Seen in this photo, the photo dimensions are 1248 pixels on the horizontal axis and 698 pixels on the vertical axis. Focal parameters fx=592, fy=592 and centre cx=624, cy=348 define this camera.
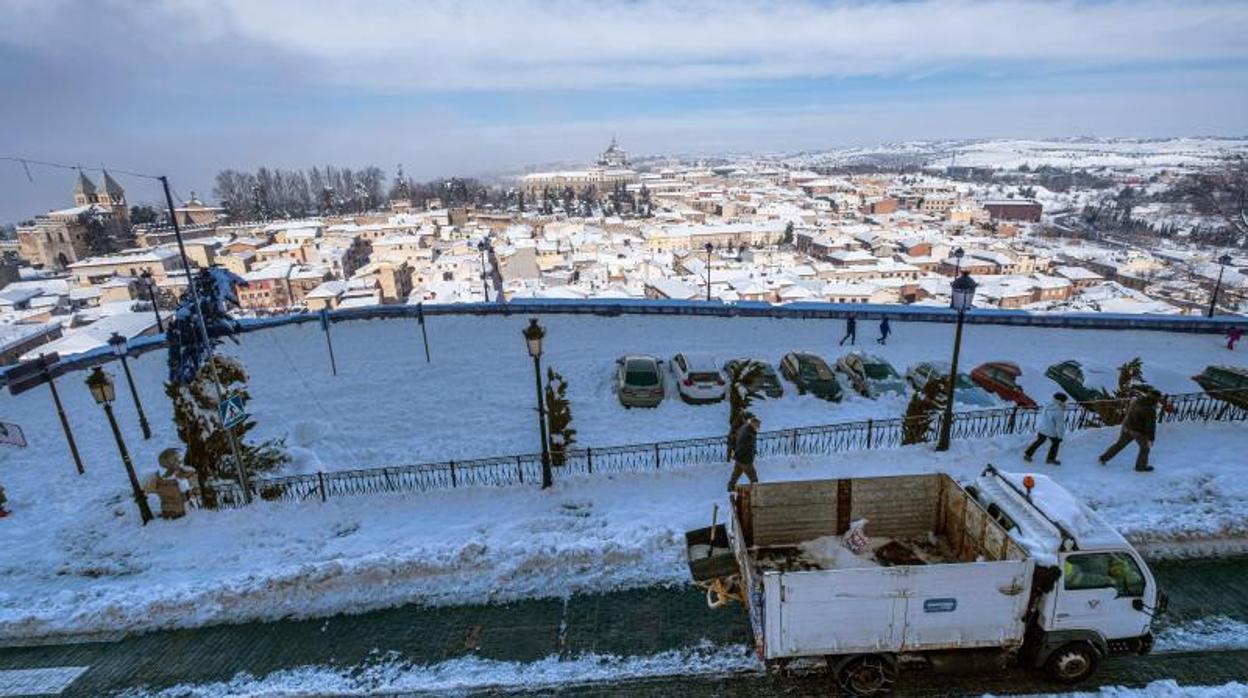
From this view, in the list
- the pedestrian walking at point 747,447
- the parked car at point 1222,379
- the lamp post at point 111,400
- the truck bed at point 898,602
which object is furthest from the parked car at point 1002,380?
the lamp post at point 111,400

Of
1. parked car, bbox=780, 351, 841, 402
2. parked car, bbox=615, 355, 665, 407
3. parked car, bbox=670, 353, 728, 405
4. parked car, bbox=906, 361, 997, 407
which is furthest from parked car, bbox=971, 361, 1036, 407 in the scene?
parked car, bbox=615, 355, 665, 407

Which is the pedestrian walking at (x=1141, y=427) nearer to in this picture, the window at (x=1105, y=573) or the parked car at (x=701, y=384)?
the window at (x=1105, y=573)

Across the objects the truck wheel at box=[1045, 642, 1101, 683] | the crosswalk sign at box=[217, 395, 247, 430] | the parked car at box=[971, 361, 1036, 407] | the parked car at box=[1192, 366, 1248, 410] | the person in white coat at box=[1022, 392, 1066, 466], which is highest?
the crosswalk sign at box=[217, 395, 247, 430]

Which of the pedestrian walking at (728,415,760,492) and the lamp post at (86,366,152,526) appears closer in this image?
the pedestrian walking at (728,415,760,492)

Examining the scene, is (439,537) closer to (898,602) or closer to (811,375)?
(898,602)

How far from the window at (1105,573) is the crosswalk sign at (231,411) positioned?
1207cm

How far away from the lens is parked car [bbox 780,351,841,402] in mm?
16500

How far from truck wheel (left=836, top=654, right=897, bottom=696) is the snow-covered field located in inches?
107

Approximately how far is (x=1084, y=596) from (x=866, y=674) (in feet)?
7.61

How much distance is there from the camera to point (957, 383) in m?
16.5

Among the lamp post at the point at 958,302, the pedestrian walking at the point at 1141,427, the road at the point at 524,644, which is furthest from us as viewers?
the lamp post at the point at 958,302

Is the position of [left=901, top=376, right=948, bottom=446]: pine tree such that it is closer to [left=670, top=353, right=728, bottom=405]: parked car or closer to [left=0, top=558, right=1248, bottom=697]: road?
[left=0, top=558, right=1248, bottom=697]: road

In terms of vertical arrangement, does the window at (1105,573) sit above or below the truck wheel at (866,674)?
above

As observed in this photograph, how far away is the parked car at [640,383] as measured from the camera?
648 inches
